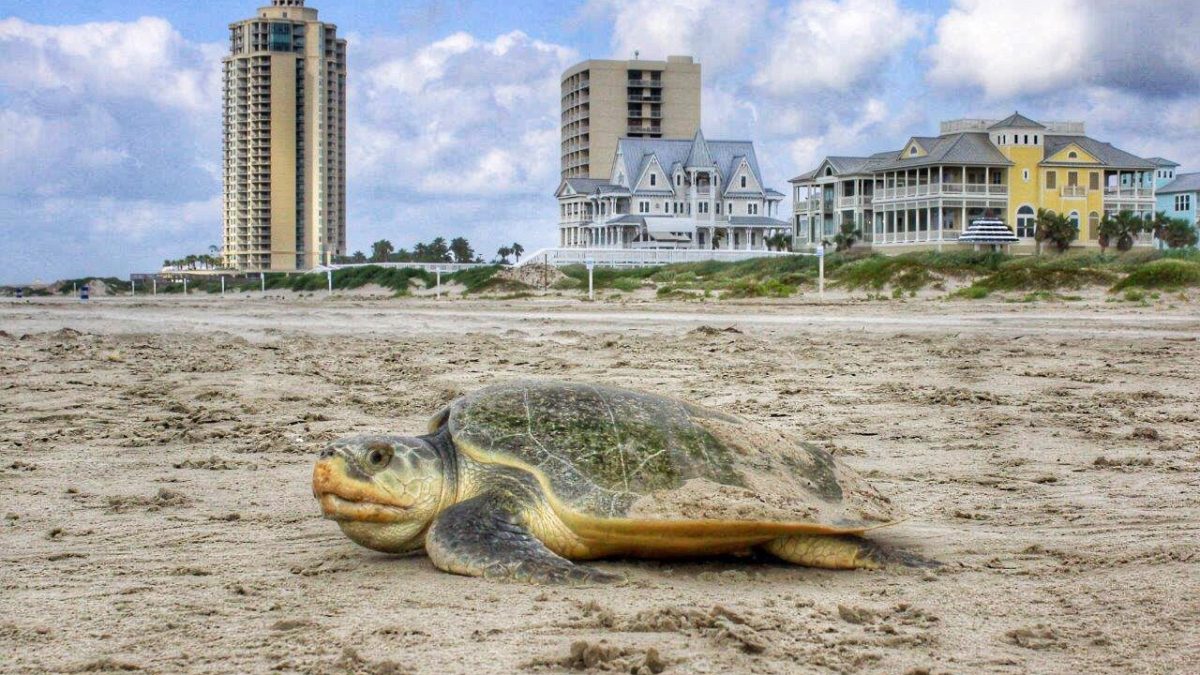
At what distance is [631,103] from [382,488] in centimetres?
12380

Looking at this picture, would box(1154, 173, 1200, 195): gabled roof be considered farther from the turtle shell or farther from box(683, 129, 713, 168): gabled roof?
the turtle shell

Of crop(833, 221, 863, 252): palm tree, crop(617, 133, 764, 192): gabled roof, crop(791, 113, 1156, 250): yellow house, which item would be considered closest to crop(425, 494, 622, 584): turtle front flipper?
crop(791, 113, 1156, 250): yellow house

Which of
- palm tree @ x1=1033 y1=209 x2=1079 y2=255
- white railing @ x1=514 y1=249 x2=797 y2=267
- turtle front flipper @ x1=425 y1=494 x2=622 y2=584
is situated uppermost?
palm tree @ x1=1033 y1=209 x2=1079 y2=255

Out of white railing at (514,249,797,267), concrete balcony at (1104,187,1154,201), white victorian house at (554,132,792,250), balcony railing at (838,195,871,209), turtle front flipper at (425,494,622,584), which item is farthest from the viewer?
white victorian house at (554,132,792,250)

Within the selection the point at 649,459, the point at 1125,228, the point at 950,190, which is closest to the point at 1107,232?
the point at 1125,228

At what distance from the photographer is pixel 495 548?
446 cm

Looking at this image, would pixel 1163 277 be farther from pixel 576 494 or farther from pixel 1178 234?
pixel 1178 234

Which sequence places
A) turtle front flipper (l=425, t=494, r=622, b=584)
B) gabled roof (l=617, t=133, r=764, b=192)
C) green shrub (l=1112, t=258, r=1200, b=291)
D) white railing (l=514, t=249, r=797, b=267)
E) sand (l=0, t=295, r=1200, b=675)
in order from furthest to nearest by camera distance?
1. gabled roof (l=617, t=133, r=764, b=192)
2. white railing (l=514, t=249, r=797, b=267)
3. green shrub (l=1112, t=258, r=1200, b=291)
4. turtle front flipper (l=425, t=494, r=622, b=584)
5. sand (l=0, t=295, r=1200, b=675)

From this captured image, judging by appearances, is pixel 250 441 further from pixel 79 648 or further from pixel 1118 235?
pixel 1118 235

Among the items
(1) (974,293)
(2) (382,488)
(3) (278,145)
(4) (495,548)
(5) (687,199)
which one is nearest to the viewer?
(4) (495,548)

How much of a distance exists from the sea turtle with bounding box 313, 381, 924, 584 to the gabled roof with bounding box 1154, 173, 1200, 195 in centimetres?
10489

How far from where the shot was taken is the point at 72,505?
19.2ft

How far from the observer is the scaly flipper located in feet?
16.1

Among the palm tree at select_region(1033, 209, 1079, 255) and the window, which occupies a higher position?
the window
